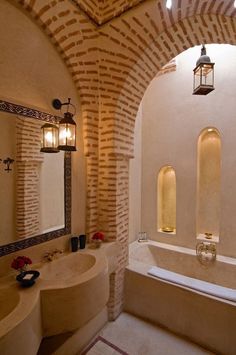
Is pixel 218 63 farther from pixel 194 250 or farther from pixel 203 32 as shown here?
pixel 194 250

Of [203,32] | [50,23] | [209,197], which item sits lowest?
[209,197]

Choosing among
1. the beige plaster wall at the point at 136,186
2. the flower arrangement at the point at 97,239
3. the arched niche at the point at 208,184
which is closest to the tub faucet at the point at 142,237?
the beige plaster wall at the point at 136,186

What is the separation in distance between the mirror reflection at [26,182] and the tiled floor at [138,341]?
4.53ft

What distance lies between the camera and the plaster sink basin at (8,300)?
4.81 feet

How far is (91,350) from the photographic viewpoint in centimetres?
221

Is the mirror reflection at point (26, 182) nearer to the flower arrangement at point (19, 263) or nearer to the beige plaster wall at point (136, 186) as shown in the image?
the flower arrangement at point (19, 263)

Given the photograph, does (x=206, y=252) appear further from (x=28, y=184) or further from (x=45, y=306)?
(x=28, y=184)

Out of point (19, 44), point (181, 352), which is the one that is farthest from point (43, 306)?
point (19, 44)

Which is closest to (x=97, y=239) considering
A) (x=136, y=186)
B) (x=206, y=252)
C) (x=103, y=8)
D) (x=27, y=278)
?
(x=27, y=278)

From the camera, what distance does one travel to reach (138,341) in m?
2.35

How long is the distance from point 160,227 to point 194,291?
1.97 meters

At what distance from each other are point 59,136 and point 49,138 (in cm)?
10

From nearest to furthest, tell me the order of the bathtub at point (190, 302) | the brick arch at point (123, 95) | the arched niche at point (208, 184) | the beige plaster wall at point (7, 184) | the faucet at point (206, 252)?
the beige plaster wall at point (7, 184), the bathtub at point (190, 302), the brick arch at point (123, 95), the faucet at point (206, 252), the arched niche at point (208, 184)

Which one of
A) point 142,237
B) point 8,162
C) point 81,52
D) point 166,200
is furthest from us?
point 166,200
